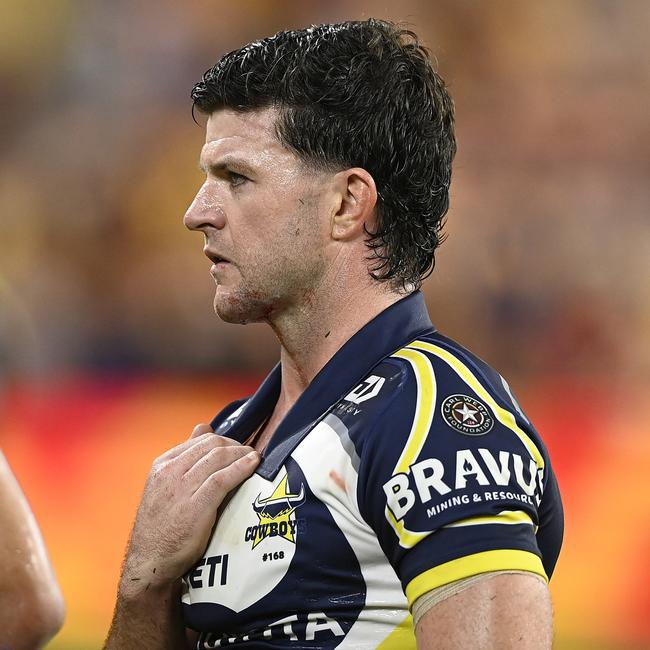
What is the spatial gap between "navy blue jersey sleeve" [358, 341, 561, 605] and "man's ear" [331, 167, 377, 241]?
31 centimetres

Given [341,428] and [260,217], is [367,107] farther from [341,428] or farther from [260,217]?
[341,428]

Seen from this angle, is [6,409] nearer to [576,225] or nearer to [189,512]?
[576,225]

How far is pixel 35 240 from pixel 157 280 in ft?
2.25

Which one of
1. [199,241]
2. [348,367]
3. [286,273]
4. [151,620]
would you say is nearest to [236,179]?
[286,273]

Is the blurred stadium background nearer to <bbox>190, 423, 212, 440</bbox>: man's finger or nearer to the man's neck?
<bbox>190, 423, 212, 440</bbox>: man's finger

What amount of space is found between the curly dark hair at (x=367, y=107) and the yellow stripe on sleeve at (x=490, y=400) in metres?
0.24

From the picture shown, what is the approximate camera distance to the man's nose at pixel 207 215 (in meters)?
1.68

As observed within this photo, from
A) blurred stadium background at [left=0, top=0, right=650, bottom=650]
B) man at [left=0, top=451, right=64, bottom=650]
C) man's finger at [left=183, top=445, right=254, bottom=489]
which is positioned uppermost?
→ blurred stadium background at [left=0, top=0, right=650, bottom=650]

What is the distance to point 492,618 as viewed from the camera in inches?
48.4

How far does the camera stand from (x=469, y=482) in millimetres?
1299

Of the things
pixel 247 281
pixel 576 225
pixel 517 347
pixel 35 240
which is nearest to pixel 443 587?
pixel 247 281

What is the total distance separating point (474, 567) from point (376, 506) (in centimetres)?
16

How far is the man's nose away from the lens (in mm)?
1680

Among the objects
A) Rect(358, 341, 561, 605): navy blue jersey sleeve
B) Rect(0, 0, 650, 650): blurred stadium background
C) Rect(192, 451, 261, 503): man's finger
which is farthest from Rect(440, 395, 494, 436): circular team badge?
Rect(0, 0, 650, 650): blurred stadium background
